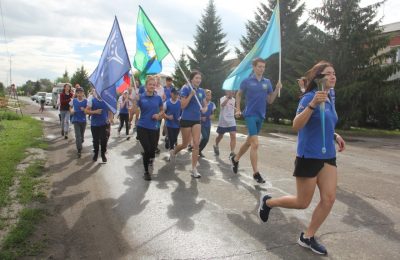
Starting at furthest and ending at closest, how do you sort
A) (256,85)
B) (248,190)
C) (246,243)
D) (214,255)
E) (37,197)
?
(256,85) → (248,190) → (37,197) → (246,243) → (214,255)

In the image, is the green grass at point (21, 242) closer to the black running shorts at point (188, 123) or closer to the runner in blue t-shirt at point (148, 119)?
the runner in blue t-shirt at point (148, 119)

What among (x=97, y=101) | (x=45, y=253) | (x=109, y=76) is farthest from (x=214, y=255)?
(x=97, y=101)

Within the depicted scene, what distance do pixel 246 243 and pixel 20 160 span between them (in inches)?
242

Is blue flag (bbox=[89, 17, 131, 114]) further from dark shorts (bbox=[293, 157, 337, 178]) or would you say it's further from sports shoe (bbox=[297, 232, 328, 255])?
sports shoe (bbox=[297, 232, 328, 255])

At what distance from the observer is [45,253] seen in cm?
415

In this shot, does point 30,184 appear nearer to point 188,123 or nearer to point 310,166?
point 188,123

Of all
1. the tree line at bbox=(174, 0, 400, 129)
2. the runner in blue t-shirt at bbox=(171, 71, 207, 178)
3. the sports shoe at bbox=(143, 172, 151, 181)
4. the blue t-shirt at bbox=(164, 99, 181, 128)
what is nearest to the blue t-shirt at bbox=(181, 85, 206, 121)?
the runner in blue t-shirt at bbox=(171, 71, 207, 178)

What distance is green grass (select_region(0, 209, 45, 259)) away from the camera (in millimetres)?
4062

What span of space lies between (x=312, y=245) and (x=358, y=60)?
2109 cm

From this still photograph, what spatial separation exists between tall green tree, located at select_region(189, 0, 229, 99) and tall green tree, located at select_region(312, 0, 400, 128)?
14.8 m

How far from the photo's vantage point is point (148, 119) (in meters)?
7.54

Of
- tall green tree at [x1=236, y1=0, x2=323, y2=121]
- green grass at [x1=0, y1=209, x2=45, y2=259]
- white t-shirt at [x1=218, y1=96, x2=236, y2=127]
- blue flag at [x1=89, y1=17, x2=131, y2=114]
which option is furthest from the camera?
tall green tree at [x1=236, y1=0, x2=323, y2=121]

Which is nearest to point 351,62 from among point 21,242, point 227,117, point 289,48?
→ point 289,48

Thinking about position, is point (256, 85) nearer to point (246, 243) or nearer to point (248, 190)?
point (248, 190)
